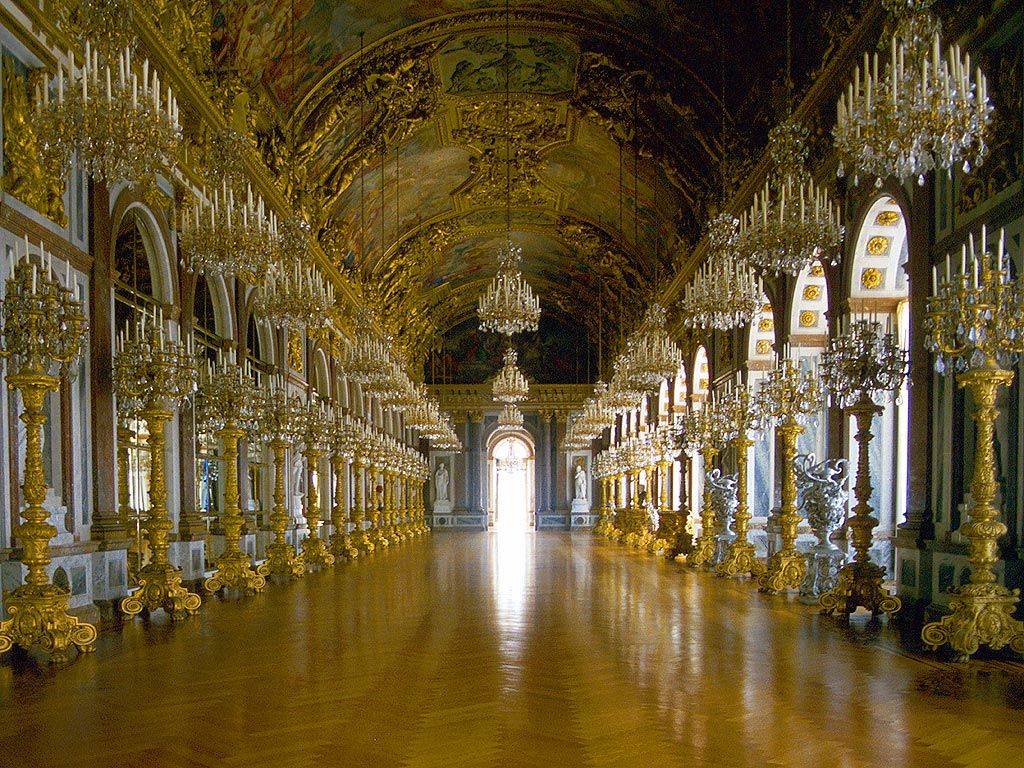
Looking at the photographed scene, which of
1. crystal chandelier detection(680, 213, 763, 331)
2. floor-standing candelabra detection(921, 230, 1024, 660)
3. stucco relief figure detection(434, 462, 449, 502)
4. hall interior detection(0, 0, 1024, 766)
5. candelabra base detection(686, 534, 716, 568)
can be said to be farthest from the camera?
stucco relief figure detection(434, 462, 449, 502)

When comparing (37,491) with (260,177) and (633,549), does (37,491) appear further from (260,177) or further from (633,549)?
(633,549)

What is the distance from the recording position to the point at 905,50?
6.34 meters

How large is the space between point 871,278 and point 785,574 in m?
4.00

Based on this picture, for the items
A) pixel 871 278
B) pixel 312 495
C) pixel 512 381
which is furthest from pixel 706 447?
pixel 512 381

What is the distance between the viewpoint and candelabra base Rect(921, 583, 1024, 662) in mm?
7047

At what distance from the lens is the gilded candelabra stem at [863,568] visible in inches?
368

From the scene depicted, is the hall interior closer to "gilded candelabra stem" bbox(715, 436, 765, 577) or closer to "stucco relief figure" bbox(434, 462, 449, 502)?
"gilded candelabra stem" bbox(715, 436, 765, 577)

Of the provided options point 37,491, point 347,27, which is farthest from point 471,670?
point 347,27

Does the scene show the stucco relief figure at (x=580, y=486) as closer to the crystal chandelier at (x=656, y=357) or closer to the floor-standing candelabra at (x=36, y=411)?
the crystal chandelier at (x=656, y=357)

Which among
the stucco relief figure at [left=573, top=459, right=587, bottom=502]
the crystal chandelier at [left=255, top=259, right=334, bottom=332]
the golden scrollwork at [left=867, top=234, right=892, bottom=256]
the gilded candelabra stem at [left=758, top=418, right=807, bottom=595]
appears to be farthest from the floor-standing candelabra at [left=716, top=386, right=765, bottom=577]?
the stucco relief figure at [left=573, top=459, right=587, bottom=502]

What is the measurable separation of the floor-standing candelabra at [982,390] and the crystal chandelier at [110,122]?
19.2ft

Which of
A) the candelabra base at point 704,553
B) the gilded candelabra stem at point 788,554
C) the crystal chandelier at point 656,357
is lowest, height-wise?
the candelabra base at point 704,553

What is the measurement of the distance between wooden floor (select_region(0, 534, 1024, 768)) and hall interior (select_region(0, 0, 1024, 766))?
0.05 metres

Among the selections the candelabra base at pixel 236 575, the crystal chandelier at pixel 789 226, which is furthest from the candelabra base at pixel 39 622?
the crystal chandelier at pixel 789 226
